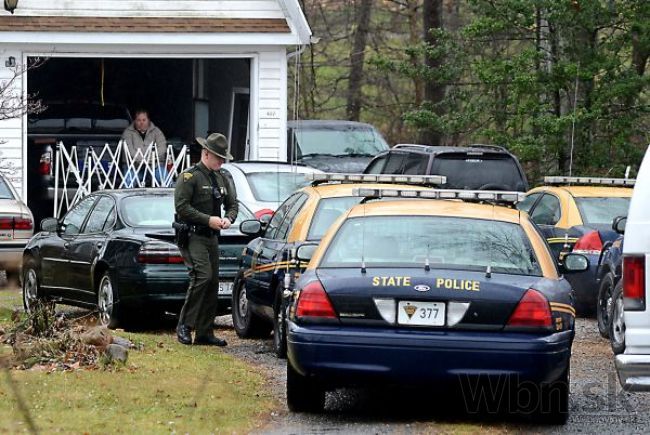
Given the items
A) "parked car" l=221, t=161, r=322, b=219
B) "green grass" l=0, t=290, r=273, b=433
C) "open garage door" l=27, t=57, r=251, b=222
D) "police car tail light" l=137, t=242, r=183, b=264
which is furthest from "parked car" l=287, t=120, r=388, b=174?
"green grass" l=0, t=290, r=273, b=433

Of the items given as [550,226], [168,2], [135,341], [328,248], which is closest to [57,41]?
[168,2]

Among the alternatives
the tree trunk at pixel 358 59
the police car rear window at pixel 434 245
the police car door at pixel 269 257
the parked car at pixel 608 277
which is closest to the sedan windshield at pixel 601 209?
the parked car at pixel 608 277

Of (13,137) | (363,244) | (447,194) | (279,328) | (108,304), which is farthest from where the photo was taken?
(13,137)

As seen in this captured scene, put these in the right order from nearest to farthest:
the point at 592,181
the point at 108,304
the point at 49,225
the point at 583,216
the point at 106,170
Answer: the point at 108,304 < the point at 49,225 < the point at 583,216 < the point at 592,181 < the point at 106,170

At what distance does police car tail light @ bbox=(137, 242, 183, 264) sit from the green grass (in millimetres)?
2262

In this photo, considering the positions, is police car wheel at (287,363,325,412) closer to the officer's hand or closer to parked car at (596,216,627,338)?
the officer's hand

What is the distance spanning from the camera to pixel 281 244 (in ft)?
39.2

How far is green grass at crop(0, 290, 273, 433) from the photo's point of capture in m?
8.28

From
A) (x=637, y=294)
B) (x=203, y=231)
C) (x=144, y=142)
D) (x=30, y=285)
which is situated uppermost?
(x=144, y=142)

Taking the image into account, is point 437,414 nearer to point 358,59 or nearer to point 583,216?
point 583,216

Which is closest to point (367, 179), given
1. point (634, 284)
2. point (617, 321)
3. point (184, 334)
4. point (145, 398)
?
point (184, 334)

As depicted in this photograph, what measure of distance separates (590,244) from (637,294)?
698 centimetres

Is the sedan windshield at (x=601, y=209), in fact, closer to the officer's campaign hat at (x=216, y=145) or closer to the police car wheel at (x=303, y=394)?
the officer's campaign hat at (x=216, y=145)

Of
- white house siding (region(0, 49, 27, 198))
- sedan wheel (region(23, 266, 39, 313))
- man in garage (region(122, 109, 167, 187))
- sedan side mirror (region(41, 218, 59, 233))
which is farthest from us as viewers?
man in garage (region(122, 109, 167, 187))
